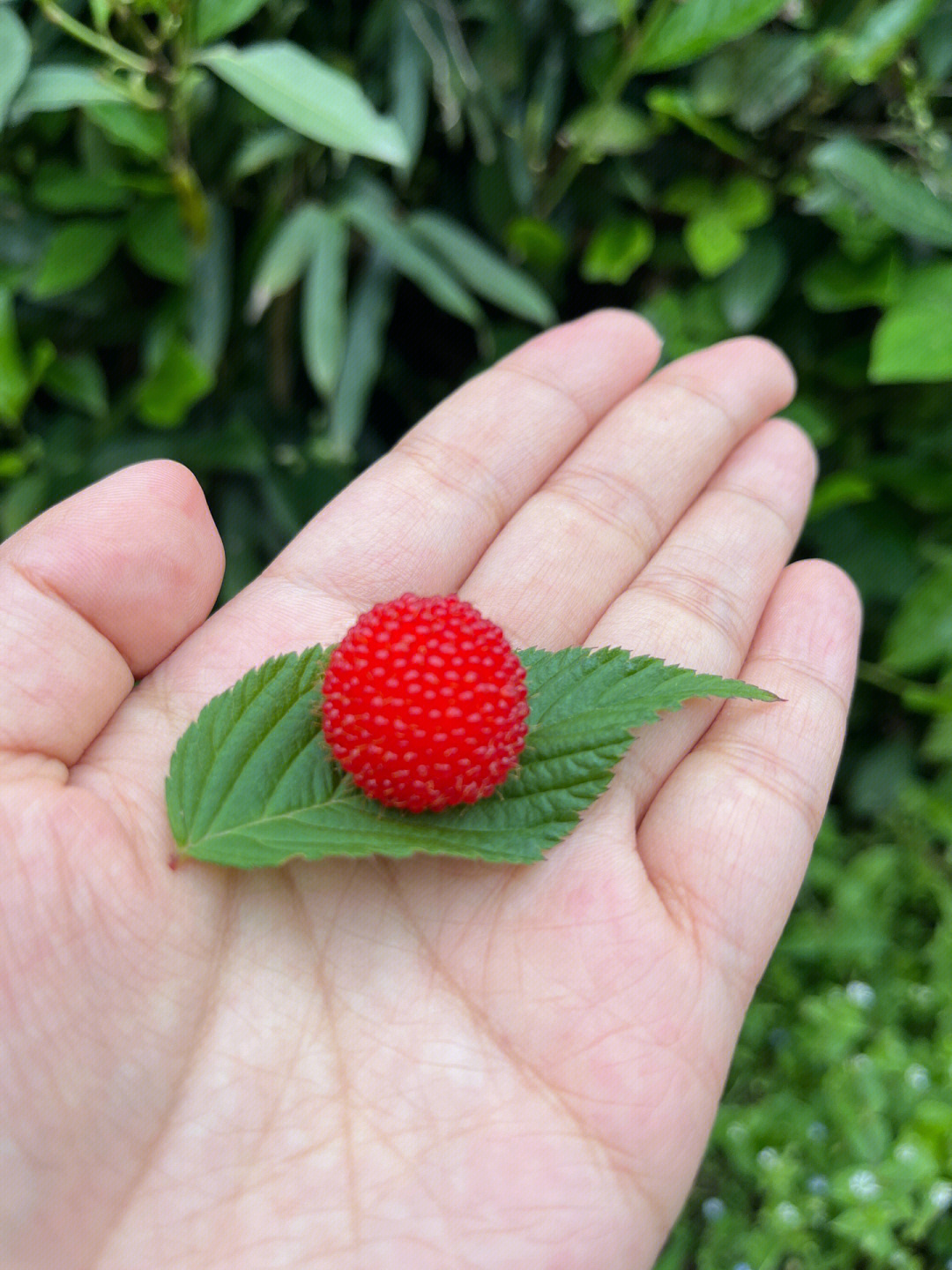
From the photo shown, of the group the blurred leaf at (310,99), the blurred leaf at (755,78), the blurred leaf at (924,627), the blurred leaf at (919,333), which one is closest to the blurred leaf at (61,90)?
the blurred leaf at (310,99)

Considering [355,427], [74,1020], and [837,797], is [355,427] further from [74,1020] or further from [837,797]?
[837,797]

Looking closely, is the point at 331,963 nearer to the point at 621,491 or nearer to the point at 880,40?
the point at 621,491

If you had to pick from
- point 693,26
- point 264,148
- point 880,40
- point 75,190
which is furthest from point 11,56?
point 880,40

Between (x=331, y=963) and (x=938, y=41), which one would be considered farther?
(x=938, y=41)

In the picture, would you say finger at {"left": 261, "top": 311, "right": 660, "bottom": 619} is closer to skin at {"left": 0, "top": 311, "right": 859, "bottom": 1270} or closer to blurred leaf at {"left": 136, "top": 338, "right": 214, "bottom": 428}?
skin at {"left": 0, "top": 311, "right": 859, "bottom": 1270}

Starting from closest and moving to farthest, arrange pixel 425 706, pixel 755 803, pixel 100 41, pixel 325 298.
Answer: pixel 425 706, pixel 755 803, pixel 100 41, pixel 325 298
